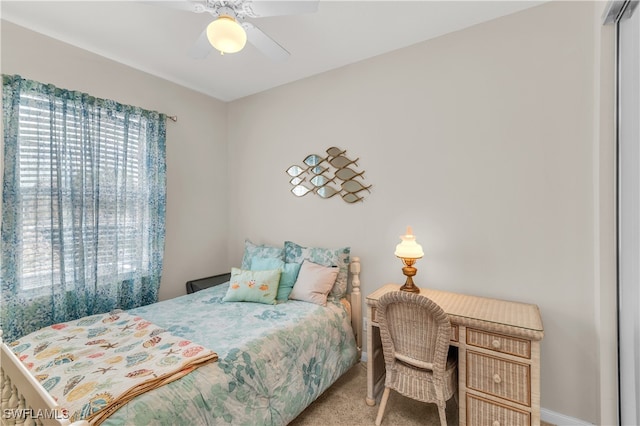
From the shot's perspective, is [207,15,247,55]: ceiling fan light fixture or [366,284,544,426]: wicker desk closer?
[207,15,247,55]: ceiling fan light fixture

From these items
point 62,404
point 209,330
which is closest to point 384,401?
point 209,330

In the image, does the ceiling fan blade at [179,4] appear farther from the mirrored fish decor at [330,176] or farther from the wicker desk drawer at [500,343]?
the wicker desk drawer at [500,343]

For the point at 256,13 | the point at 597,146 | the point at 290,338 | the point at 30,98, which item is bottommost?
the point at 290,338

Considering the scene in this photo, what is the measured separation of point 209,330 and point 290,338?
0.56 m

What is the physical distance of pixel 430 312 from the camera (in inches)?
66.9

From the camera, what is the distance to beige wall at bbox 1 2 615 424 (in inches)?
74.1

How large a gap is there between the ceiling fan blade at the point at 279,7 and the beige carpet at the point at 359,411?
254 centimetres

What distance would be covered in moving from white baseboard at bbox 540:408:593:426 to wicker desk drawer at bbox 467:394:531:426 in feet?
1.80

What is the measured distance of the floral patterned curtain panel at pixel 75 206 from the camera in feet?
7.00

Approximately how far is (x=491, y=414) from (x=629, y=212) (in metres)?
1.35

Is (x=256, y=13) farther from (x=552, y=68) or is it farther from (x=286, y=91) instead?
(x=552, y=68)

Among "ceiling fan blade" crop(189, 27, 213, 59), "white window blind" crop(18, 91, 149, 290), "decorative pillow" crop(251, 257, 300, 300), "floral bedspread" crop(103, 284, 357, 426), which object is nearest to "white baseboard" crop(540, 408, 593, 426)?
"floral bedspread" crop(103, 284, 357, 426)

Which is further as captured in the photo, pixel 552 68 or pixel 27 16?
pixel 27 16

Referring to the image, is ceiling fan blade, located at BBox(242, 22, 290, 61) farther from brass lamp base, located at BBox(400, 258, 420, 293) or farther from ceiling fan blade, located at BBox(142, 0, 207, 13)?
brass lamp base, located at BBox(400, 258, 420, 293)
